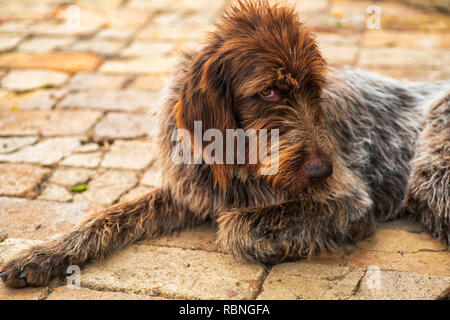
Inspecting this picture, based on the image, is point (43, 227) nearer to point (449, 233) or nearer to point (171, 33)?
point (449, 233)

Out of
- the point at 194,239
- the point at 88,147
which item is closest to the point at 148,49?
the point at 88,147

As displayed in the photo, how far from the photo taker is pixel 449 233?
368 centimetres

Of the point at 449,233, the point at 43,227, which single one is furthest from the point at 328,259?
the point at 43,227

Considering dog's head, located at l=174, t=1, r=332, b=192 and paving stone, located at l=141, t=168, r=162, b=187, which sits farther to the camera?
paving stone, located at l=141, t=168, r=162, b=187

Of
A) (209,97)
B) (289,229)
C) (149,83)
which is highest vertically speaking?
(209,97)

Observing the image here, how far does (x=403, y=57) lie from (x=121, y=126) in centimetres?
362

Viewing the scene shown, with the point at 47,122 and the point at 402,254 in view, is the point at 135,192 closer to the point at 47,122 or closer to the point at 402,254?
the point at 47,122

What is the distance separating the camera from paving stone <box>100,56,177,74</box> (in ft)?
22.3

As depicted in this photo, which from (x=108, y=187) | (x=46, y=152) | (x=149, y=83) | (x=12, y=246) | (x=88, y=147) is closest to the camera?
(x=12, y=246)

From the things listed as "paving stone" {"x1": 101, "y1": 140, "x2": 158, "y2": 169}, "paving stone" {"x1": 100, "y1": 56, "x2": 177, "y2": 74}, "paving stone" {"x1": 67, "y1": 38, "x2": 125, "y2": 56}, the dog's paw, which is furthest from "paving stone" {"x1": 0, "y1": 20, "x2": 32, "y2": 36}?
the dog's paw

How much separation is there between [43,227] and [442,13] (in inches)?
271

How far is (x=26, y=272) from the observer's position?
10.8 feet

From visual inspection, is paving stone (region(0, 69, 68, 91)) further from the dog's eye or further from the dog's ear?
the dog's eye

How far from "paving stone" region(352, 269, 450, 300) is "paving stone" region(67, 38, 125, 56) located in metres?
5.10
